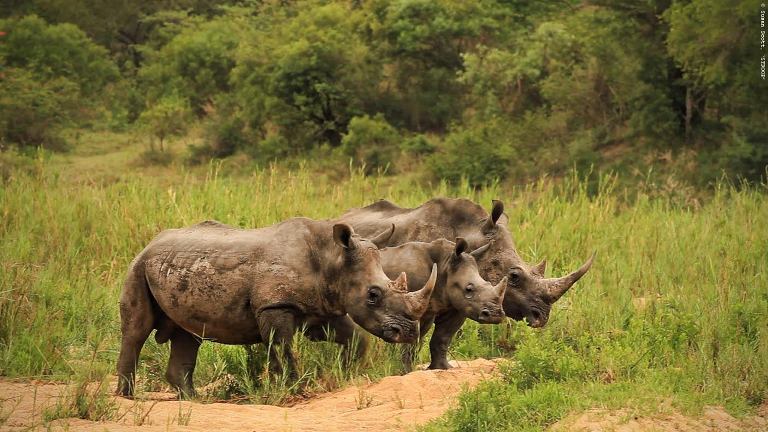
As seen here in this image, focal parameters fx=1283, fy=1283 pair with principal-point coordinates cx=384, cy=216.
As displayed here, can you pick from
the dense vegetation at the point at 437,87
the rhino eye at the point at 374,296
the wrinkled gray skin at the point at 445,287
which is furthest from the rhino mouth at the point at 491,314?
the dense vegetation at the point at 437,87

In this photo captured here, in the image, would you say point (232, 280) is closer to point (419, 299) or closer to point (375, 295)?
point (375, 295)

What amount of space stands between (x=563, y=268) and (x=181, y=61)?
1710 cm

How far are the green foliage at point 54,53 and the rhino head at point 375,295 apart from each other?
20319 mm

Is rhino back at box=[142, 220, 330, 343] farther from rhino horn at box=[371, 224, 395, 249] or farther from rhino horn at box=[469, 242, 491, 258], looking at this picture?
rhino horn at box=[469, 242, 491, 258]

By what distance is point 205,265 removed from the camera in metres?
8.35

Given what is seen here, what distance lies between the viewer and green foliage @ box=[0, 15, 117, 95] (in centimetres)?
2795

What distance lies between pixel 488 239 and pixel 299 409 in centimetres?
239

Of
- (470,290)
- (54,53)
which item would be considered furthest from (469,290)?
(54,53)

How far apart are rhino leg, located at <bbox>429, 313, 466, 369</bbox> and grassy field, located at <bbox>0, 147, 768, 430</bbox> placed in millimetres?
303

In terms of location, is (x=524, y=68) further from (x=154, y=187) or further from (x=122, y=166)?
(x=154, y=187)

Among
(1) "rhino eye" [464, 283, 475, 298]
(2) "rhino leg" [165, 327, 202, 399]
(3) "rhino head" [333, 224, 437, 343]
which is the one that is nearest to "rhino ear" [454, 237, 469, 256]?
(1) "rhino eye" [464, 283, 475, 298]

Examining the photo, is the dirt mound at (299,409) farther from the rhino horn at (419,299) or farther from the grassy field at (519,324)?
the rhino horn at (419,299)

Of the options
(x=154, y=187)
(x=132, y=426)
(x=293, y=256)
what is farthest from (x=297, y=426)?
(x=154, y=187)

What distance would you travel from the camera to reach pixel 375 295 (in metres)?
8.18
